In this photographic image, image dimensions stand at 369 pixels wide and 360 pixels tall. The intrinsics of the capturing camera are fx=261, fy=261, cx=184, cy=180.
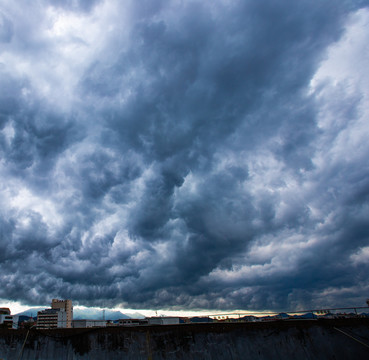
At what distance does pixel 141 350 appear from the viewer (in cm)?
1487

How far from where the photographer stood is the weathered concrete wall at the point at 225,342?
1400 centimetres

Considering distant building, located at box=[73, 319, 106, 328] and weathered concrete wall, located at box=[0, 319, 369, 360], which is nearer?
weathered concrete wall, located at box=[0, 319, 369, 360]

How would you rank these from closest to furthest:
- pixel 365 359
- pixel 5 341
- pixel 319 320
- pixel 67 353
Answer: pixel 365 359, pixel 319 320, pixel 67 353, pixel 5 341

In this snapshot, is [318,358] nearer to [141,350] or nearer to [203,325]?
[203,325]

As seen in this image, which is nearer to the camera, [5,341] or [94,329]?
[94,329]

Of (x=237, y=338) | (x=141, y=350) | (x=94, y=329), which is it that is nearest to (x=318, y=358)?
(x=237, y=338)

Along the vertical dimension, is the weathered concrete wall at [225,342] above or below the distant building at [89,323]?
below

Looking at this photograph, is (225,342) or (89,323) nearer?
(225,342)

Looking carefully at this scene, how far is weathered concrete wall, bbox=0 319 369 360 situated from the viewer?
45.9ft

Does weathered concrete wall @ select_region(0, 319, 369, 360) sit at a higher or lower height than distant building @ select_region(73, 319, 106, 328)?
lower

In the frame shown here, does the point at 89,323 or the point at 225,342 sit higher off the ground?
the point at 89,323

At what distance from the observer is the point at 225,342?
47.5ft

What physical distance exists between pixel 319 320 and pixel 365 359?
2578mm

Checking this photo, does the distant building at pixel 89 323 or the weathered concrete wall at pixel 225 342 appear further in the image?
the distant building at pixel 89 323
